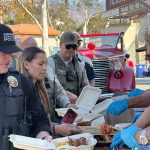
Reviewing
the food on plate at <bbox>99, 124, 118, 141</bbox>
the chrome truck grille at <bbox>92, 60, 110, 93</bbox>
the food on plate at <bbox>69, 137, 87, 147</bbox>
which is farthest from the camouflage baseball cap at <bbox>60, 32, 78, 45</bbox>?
the chrome truck grille at <bbox>92, 60, 110, 93</bbox>

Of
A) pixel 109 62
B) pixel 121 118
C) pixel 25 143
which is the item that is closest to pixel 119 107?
pixel 121 118

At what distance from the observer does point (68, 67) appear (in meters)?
5.54

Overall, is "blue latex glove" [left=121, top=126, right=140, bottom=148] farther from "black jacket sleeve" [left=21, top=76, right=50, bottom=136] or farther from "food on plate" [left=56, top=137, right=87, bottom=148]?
"black jacket sleeve" [left=21, top=76, right=50, bottom=136]

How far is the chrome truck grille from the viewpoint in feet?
29.6

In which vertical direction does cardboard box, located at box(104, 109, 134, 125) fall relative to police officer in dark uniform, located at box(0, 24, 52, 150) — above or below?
below

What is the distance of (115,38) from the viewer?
11375mm

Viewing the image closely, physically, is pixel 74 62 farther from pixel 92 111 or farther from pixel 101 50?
pixel 101 50

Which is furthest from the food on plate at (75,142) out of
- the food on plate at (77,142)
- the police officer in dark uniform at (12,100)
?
the police officer in dark uniform at (12,100)

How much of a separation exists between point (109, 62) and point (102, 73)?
549 mm

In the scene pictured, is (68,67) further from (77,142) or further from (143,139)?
(143,139)

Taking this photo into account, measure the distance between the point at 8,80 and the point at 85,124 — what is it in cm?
118

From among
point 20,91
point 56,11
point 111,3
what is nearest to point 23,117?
point 20,91

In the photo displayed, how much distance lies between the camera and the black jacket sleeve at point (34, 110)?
3.13 m

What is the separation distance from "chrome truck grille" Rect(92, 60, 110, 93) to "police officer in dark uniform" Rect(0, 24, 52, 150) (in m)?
5.72
